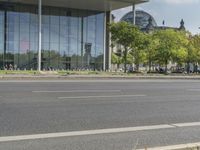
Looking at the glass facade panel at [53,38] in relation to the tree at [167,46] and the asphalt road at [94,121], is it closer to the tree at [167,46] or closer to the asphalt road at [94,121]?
the tree at [167,46]

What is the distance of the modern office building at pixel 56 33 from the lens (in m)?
63.9

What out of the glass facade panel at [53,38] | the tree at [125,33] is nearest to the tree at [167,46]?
the tree at [125,33]

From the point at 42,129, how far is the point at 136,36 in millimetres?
46525

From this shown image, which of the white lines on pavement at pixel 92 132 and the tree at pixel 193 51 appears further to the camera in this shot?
the tree at pixel 193 51

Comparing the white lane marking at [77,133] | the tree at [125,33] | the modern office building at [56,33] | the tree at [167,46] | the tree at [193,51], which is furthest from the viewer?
the tree at [193,51]

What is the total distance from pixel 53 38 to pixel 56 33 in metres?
0.96

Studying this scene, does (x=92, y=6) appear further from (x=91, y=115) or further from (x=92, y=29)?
(x=91, y=115)

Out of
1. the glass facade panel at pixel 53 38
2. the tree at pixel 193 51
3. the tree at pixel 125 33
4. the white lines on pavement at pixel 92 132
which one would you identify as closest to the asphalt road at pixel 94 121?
the white lines on pavement at pixel 92 132

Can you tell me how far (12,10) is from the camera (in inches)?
2532

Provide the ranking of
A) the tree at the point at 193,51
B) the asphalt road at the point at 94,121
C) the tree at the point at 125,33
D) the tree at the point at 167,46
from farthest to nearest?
the tree at the point at 193,51 → the tree at the point at 167,46 → the tree at the point at 125,33 → the asphalt road at the point at 94,121

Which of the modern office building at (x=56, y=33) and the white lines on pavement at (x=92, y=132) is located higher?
the modern office building at (x=56, y=33)

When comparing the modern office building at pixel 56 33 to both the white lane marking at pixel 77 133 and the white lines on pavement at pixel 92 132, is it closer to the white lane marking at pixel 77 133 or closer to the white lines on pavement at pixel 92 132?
the white lines on pavement at pixel 92 132

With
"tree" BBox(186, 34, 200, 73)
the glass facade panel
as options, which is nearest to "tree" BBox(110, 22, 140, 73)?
the glass facade panel

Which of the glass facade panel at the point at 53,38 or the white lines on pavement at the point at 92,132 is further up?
the glass facade panel at the point at 53,38
